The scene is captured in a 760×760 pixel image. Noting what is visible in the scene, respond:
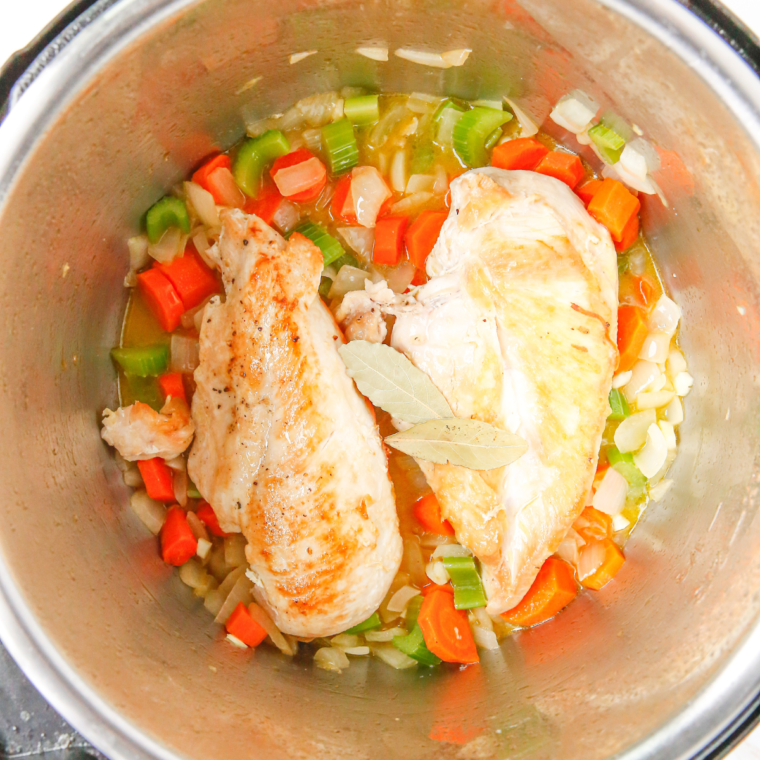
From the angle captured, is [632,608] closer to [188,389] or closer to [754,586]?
[754,586]

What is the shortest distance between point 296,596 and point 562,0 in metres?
1.91

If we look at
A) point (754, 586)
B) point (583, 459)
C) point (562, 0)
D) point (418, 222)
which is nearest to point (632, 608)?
point (754, 586)

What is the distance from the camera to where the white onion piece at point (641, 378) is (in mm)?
2445

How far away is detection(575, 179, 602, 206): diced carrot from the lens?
2396mm

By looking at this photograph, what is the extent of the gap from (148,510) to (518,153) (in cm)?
185

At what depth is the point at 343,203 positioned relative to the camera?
7.84 feet

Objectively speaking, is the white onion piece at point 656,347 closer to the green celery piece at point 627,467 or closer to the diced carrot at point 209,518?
the green celery piece at point 627,467

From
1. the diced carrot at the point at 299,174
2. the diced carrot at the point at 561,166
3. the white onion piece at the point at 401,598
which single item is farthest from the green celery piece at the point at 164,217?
the white onion piece at the point at 401,598

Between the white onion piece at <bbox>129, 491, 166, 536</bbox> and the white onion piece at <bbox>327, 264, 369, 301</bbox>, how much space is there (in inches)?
38.9

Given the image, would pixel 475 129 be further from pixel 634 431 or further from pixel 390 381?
pixel 634 431

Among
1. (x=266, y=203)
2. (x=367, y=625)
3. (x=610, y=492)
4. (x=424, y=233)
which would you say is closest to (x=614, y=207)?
(x=424, y=233)

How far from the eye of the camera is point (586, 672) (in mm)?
2146

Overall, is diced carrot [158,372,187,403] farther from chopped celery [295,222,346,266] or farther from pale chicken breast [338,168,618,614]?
pale chicken breast [338,168,618,614]

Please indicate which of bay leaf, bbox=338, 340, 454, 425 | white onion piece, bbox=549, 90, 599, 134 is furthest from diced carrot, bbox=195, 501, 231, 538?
white onion piece, bbox=549, 90, 599, 134
